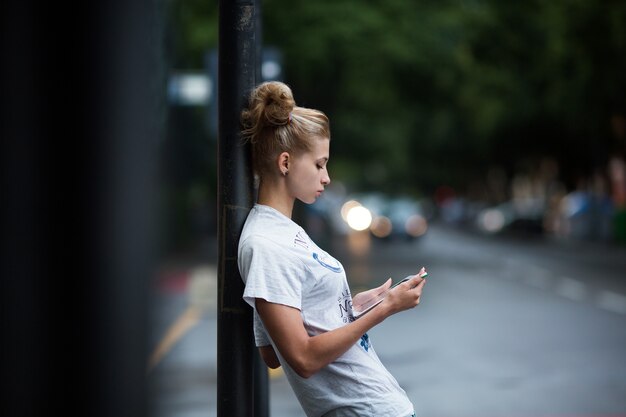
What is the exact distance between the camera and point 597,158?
41.1 metres

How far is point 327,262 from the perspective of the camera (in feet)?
7.98

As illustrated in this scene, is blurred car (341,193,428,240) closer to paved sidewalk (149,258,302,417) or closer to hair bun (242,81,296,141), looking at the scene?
paved sidewalk (149,258,302,417)

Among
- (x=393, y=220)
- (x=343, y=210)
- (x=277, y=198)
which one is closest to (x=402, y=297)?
(x=277, y=198)

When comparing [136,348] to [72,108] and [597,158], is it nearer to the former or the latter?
[72,108]

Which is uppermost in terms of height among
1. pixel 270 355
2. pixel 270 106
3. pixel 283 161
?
pixel 270 106

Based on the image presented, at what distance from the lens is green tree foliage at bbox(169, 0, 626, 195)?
2586 centimetres

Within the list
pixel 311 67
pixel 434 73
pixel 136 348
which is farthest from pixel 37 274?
pixel 434 73

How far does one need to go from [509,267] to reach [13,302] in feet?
83.7

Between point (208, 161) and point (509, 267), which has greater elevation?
point (208, 161)

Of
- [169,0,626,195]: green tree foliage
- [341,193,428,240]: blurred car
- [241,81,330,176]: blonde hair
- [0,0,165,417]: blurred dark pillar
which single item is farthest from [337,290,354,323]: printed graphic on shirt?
[341,193,428,240]: blurred car

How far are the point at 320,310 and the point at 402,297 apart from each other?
7.2 inches

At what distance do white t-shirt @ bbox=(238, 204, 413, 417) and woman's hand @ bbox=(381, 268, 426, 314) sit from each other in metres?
0.11

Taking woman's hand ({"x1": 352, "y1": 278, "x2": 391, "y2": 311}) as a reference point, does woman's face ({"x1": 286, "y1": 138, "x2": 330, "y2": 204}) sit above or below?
above

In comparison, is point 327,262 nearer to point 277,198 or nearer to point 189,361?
point 277,198
